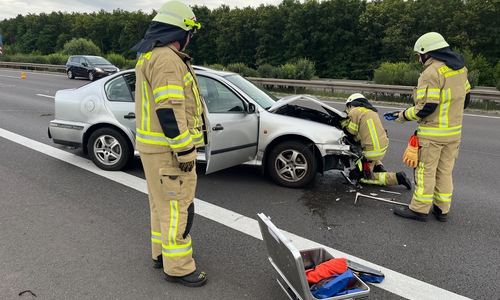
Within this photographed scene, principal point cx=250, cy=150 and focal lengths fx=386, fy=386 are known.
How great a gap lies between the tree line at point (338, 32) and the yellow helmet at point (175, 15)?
26.8 m

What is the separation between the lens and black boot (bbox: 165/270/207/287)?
310cm

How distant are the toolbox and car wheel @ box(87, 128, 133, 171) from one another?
11.3 ft

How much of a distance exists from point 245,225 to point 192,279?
3.90 ft

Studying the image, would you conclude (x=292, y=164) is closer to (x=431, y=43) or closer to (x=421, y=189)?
(x=421, y=189)

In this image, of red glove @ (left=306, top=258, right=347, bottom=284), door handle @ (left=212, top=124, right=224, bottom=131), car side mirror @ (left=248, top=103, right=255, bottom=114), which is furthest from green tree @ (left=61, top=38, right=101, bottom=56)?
red glove @ (left=306, top=258, right=347, bottom=284)

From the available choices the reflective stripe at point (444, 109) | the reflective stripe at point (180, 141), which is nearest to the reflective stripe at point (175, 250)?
the reflective stripe at point (180, 141)

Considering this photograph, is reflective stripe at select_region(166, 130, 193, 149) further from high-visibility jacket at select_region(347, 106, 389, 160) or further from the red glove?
high-visibility jacket at select_region(347, 106, 389, 160)

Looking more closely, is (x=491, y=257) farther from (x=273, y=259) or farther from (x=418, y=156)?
(x=273, y=259)


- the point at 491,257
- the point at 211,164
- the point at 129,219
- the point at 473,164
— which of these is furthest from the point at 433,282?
the point at 473,164

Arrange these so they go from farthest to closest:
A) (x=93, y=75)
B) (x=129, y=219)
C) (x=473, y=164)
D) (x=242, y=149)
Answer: (x=93, y=75) → (x=473, y=164) → (x=242, y=149) → (x=129, y=219)

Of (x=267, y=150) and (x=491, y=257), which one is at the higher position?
(x=267, y=150)

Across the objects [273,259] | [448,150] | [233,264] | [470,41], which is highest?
[470,41]

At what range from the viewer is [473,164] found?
668 cm

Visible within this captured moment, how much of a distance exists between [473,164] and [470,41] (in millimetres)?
38557
